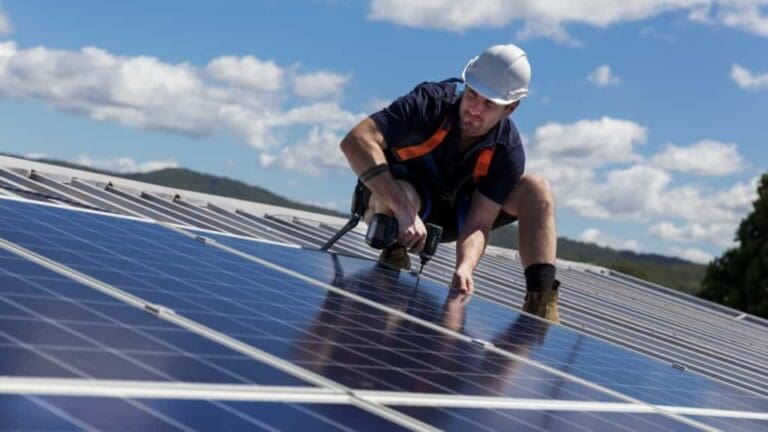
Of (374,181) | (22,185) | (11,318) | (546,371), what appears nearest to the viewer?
(11,318)

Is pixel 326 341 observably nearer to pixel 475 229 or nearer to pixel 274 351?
pixel 274 351

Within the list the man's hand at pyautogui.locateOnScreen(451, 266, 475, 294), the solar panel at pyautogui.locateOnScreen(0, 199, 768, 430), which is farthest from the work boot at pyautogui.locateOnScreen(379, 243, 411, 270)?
A: the solar panel at pyautogui.locateOnScreen(0, 199, 768, 430)

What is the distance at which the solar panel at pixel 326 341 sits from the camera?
4070 mm

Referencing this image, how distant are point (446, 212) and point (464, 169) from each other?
647 mm

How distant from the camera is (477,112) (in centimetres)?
938

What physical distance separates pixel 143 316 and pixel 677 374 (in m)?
4.79

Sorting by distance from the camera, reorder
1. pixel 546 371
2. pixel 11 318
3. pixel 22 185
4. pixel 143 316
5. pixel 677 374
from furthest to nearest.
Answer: pixel 22 185
pixel 677 374
pixel 546 371
pixel 143 316
pixel 11 318

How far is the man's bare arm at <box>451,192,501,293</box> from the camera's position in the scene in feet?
33.0

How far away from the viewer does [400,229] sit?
891 cm

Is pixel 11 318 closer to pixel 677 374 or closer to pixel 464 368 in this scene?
pixel 464 368

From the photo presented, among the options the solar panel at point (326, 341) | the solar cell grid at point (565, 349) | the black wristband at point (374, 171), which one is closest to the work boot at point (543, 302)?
the solar cell grid at point (565, 349)

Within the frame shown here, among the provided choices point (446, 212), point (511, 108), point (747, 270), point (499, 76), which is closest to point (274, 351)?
point (499, 76)

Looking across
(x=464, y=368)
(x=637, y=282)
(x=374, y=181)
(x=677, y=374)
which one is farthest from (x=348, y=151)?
(x=637, y=282)

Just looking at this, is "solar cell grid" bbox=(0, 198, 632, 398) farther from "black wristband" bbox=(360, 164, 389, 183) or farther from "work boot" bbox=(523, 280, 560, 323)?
"work boot" bbox=(523, 280, 560, 323)
